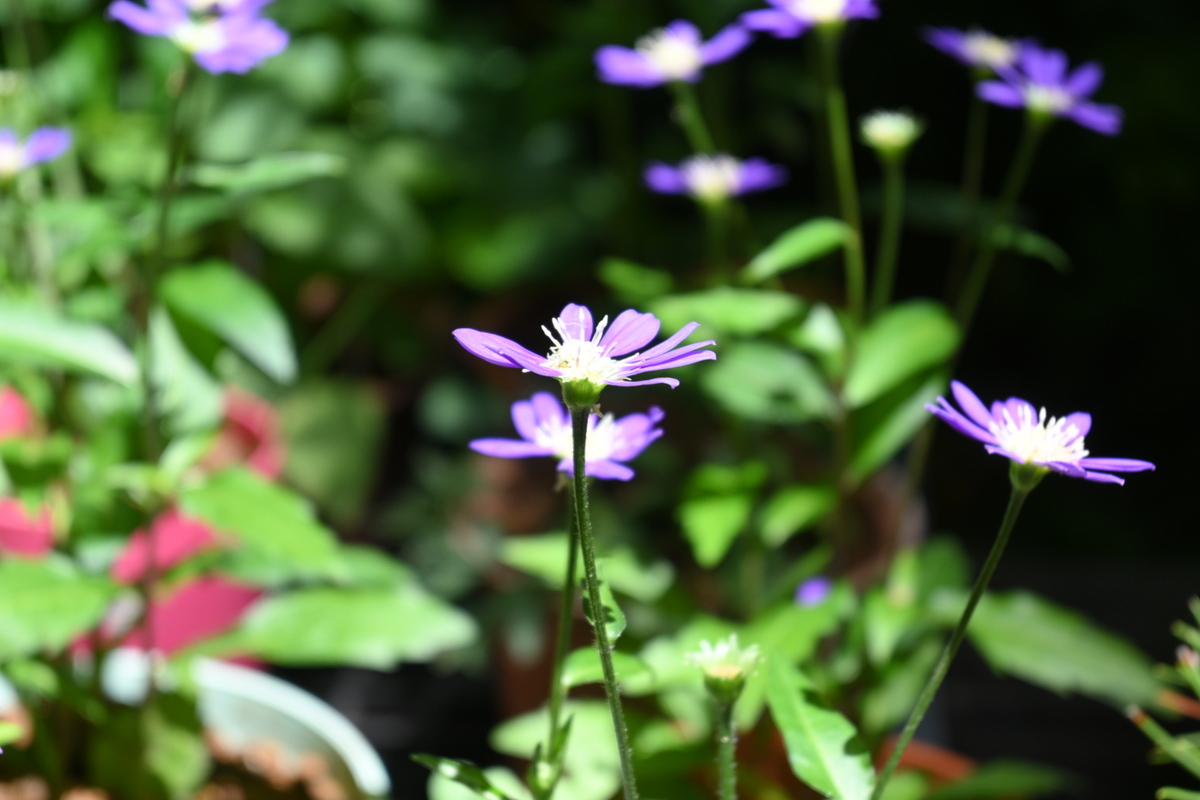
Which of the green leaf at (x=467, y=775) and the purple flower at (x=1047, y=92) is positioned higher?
the purple flower at (x=1047, y=92)

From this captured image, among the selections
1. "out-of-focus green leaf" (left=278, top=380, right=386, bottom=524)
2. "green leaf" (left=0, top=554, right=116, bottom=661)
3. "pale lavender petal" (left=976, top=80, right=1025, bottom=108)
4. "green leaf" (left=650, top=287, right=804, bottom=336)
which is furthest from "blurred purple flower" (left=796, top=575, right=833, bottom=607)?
"out-of-focus green leaf" (left=278, top=380, right=386, bottom=524)

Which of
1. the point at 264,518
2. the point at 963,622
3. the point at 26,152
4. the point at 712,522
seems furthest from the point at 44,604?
the point at 963,622

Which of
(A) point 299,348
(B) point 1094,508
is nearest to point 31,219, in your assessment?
(A) point 299,348

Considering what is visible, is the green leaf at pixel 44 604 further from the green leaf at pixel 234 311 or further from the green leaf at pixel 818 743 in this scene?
the green leaf at pixel 818 743

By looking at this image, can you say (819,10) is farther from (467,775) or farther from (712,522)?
(467,775)

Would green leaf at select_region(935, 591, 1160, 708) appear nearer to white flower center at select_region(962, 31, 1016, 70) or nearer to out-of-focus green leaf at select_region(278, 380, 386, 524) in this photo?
white flower center at select_region(962, 31, 1016, 70)

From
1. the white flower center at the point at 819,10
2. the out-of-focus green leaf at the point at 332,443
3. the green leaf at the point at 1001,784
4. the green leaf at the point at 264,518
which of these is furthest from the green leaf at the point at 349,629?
the out-of-focus green leaf at the point at 332,443
